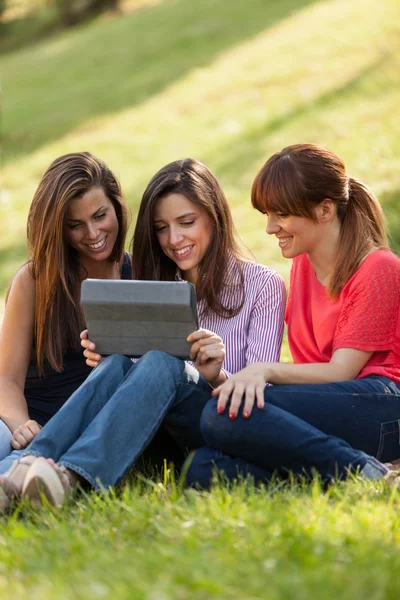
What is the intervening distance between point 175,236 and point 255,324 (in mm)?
493

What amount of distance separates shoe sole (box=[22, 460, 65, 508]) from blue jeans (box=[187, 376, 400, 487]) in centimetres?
49

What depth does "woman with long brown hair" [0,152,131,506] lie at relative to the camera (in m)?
3.66

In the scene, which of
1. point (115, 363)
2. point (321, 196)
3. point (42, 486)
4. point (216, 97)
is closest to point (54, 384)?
point (115, 363)

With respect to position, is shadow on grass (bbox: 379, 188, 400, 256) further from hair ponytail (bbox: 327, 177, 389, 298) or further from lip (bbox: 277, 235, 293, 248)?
lip (bbox: 277, 235, 293, 248)

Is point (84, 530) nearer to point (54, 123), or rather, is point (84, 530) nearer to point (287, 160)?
point (287, 160)

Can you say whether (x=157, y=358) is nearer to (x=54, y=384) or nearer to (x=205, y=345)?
(x=205, y=345)

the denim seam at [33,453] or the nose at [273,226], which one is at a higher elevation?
the nose at [273,226]

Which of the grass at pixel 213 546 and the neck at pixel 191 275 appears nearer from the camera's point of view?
the grass at pixel 213 546

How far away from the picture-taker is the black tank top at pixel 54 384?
148 inches

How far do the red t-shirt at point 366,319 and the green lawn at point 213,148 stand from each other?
615 mm

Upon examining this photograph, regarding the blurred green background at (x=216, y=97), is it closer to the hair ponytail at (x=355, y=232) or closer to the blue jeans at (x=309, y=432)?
the hair ponytail at (x=355, y=232)

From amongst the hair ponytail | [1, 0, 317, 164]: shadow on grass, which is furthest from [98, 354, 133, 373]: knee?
[1, 0, 317, 164]: shadow on grass

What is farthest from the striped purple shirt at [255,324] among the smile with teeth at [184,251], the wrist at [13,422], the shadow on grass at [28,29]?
the shadow on grass at [28,29]

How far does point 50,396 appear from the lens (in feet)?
12.4
